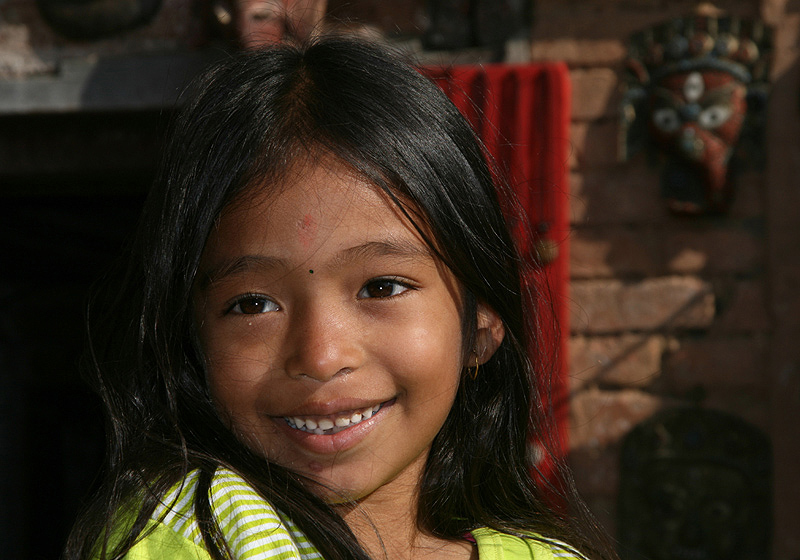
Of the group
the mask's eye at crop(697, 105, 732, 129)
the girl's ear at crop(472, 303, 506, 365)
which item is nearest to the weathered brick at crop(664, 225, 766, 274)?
the mask's eye at crop(697, 105, 732, 129)

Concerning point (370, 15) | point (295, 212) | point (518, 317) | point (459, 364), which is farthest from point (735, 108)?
point (295, 212)

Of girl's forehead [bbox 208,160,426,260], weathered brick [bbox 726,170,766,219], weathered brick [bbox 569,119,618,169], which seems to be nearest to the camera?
girl's forehead [bbox 208,160,426,260]

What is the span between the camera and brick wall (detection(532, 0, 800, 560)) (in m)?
2.62

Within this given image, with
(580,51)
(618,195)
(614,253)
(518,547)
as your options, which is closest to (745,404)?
(614,253)

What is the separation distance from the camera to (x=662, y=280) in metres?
2.70

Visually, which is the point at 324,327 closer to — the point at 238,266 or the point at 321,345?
the point at 321,345

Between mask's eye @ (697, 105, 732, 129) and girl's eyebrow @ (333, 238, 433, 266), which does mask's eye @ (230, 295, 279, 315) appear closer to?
girl's eyebrow @ (333, 238, 433, 266)

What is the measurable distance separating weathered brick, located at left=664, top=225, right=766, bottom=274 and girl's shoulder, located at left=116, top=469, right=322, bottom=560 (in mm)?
2187

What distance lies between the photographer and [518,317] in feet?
3.88

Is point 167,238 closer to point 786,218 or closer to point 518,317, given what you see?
point 518,317

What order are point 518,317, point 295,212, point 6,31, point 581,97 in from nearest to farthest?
point 295,212
point 518,317
point 581,97
point 6,31

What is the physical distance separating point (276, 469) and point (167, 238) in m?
0.32

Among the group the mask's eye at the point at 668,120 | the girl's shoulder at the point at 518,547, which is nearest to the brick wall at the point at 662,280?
the mask's eye at the point at 668,120

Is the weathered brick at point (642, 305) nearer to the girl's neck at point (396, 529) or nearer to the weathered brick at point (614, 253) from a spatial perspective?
the weathered brick at point (614, 253)
